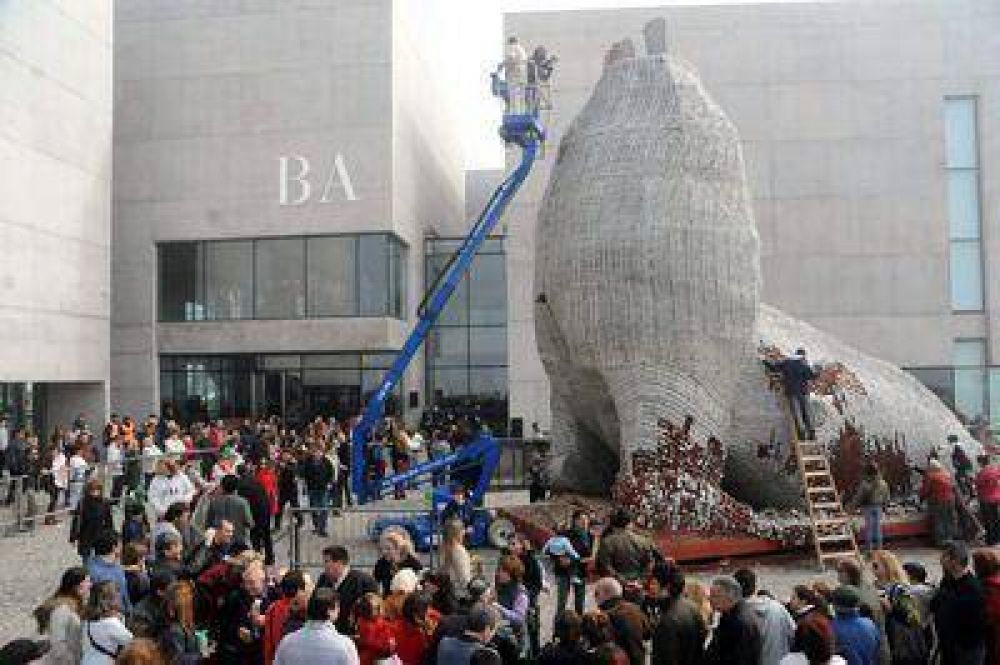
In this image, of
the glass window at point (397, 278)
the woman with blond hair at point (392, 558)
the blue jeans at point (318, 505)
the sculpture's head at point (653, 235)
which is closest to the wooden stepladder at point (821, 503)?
the sculpture's head at point (653, 235)

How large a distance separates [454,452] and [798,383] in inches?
282

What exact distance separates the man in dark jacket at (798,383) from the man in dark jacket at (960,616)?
21.7 ft

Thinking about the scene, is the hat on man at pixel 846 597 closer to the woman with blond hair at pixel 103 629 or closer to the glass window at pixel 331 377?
the woman with blond hair at pixel 103 629

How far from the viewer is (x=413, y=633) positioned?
6.37 m

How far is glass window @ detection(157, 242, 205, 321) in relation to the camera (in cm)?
3475

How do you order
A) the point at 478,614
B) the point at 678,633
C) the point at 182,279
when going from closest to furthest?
the point at 478,614, the point at 678,633, the point at 182,279

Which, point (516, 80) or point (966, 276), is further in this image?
point (966, 276)

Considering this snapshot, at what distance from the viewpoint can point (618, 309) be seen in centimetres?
1274

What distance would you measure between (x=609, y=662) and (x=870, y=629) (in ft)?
6.07

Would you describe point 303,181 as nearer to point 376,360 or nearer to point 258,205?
point 258,205

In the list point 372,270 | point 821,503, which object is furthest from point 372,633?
point 372,270

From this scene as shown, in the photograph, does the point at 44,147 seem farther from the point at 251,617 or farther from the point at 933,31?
the point at 933,31

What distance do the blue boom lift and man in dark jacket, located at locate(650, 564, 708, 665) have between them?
5.94 meters

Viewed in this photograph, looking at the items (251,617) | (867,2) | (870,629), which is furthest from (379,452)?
(867,2)
